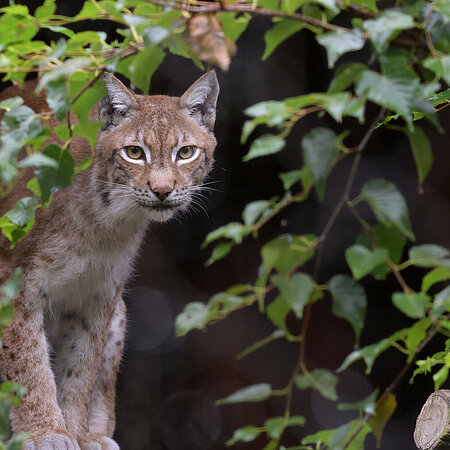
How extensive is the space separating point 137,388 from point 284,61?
1.32m

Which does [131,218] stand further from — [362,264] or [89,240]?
[362,264]

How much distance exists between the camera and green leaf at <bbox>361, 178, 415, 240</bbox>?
0.87 m

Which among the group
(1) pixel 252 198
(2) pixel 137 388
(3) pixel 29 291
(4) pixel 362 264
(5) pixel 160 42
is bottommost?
(2) pixel 137 388

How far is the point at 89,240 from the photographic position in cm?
211

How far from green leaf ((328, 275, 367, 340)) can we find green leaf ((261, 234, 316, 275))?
0.15 ft

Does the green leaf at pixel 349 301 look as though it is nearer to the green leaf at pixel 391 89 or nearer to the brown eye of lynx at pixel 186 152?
the green leaf at pixel 391 89

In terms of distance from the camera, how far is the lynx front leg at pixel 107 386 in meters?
2.40

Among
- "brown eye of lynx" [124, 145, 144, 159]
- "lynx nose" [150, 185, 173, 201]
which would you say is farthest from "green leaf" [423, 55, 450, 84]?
"brown eye of lynx" [124, 145, 144, 159]

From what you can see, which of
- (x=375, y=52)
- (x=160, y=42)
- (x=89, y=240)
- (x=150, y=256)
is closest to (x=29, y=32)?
(x=160, y=42)

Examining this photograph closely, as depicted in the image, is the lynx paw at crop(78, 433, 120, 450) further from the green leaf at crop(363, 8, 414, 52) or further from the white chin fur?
the green leaf at crop(363, 8, 414, 52)

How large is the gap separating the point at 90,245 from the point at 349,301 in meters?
1.30

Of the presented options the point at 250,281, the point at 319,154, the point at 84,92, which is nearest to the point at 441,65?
the point at 319,154

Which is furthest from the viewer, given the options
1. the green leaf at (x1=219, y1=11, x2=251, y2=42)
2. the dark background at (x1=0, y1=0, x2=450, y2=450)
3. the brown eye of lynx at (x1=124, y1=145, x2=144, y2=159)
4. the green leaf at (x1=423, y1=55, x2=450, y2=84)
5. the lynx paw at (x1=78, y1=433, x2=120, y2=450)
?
the dark background at (x1=0, y1=0, x2=450, y2=450)

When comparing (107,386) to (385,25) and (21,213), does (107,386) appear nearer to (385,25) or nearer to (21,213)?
(21,213)
